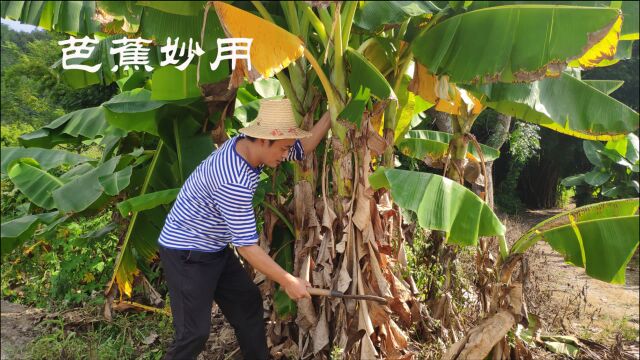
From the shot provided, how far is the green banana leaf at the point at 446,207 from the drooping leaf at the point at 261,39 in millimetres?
825

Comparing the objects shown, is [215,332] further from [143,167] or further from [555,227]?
[555,227]

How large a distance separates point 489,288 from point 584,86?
131 cm

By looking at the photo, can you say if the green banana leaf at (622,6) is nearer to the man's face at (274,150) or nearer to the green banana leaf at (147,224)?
the man's face at (274,150)

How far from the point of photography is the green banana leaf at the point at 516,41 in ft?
8.59

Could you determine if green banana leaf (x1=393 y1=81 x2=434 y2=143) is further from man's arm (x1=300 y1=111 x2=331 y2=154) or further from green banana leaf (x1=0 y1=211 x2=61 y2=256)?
green banana leaf (x1=0 y1=211 x2=61 y2=256)

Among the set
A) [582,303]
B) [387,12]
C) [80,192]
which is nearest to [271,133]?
[387,12]

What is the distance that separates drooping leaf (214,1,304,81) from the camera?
275cm

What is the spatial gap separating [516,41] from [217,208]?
176 centimetres

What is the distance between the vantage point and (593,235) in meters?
2.64

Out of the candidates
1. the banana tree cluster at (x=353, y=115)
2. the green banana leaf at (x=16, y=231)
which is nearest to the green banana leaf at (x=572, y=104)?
the banana tree cluster at (x=353, y=115)

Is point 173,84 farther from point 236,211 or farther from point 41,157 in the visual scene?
point 41,157

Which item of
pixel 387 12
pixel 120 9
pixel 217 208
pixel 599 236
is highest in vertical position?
pixel 387 12

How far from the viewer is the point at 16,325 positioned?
4660mm

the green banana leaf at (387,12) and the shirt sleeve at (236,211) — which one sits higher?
the green banana leaf at (387,12)
